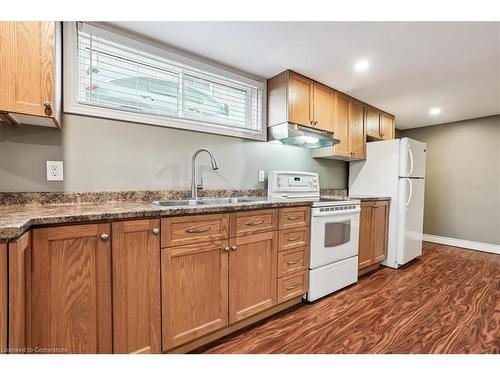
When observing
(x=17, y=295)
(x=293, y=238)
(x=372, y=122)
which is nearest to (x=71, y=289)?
(x=17, y=295)

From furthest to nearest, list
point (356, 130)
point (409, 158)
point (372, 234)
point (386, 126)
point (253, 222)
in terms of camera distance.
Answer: point (386, 126) < point (356, 130) < point (409, 158) < point (372, 234) < point (253, 222)

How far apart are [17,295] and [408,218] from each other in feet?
11.8

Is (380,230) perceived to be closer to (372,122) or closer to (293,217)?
(372,122)

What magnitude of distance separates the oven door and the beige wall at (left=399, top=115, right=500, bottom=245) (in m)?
2.82

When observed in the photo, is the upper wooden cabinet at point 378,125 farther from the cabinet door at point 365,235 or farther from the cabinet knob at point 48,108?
the cabinet knob at point 48,108

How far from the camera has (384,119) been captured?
3568mm

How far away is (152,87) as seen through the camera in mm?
1931

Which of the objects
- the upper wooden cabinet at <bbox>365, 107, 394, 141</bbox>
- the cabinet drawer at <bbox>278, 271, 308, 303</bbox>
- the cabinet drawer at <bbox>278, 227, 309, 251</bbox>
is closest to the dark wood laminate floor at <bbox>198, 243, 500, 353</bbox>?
the cabinet drawer at <bbox>278, 271, 308, 303</bbox>

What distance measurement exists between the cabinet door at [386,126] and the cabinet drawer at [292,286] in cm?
263

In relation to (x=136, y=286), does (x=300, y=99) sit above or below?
above

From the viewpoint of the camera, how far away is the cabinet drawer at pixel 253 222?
158 cm

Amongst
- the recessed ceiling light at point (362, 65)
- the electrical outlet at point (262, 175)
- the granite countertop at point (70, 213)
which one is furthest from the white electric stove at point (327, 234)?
the recessed ceiling light at point (362, 65)
